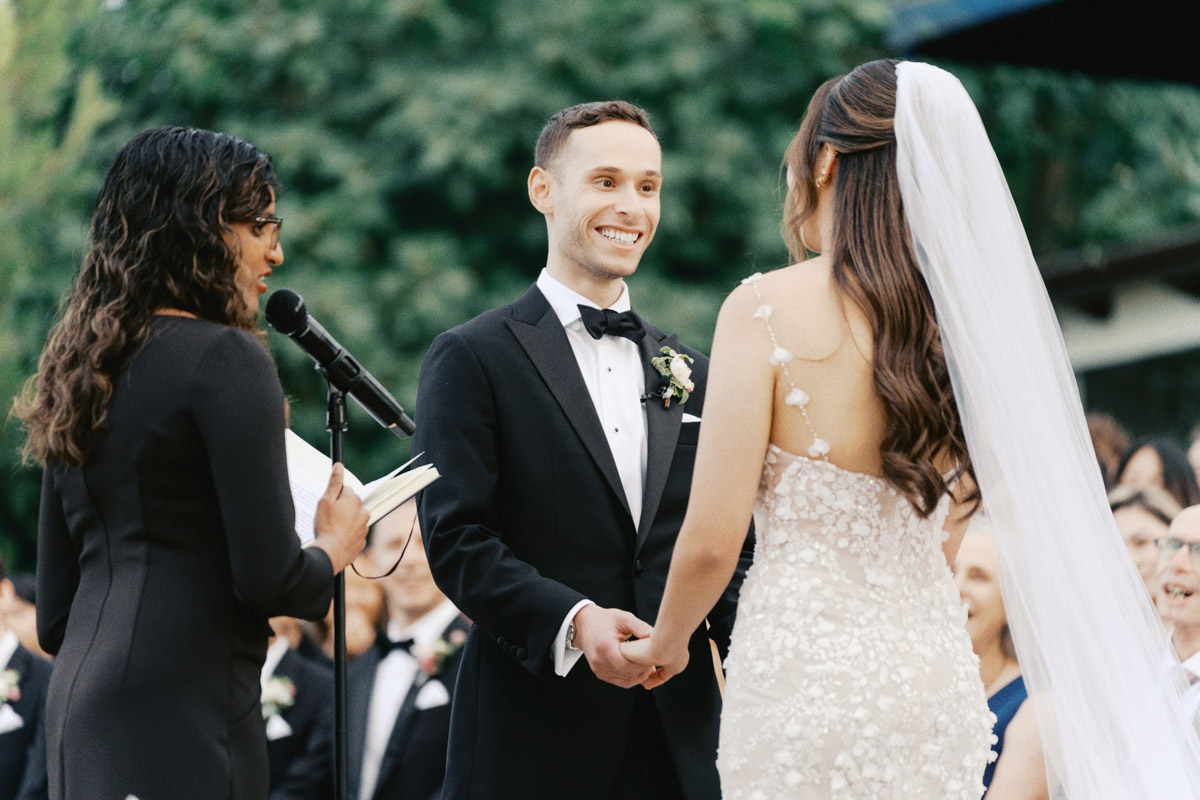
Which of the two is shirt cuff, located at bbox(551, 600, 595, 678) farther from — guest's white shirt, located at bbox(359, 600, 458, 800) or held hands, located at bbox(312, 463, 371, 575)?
guest's white shirt, located at bbox(359, 600, 458, 800)

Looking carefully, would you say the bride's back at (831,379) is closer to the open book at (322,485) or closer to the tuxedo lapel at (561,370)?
the tuxedo lapel at (561,370)

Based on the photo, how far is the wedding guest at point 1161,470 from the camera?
5.55 metres

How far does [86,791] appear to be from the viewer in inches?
97.4

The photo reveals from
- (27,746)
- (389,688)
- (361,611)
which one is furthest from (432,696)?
(27,746)

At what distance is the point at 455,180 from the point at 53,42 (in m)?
3.50

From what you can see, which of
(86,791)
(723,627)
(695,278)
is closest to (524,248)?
(695,278)

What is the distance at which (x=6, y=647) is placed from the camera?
603 cm

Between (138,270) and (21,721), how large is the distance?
12.5 feet

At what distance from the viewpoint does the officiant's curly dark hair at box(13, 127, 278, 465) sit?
2.63 metres

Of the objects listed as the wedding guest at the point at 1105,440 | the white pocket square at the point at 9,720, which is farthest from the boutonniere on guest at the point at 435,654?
the wedding guest at the point at 1105,440

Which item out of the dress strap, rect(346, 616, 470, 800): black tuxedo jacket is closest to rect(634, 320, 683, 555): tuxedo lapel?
the dress strap

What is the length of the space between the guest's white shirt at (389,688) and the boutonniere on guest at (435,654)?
0.09 feet

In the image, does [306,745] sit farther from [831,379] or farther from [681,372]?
[831,379]

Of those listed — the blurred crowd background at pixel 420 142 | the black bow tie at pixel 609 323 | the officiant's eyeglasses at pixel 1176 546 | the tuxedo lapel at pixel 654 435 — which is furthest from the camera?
the blurred crowd background at pixel 420 142
